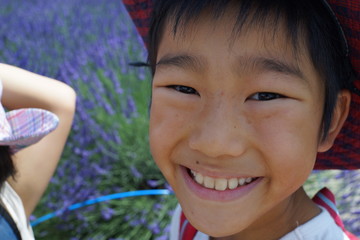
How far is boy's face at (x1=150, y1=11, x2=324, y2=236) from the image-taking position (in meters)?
1.17

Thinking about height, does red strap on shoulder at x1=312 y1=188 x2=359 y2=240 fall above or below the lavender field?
above

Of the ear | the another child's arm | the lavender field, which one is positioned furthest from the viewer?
the lavender field

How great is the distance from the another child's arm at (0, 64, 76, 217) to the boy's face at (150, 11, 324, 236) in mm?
555

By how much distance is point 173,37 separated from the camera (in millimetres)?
1277

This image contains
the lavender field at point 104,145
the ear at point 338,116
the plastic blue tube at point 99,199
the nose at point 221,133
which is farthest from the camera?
the lavender field at point 104,145

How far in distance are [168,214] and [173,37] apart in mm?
1607

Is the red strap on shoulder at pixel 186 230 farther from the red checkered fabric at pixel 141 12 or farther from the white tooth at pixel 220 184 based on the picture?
the red checkered fabric at pixel 141 12

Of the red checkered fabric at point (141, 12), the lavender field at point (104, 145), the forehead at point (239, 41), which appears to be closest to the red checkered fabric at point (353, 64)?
the red checkered fabric at point (141, 12)

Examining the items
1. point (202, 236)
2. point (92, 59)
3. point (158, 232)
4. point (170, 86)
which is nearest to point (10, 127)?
point (170, 86)

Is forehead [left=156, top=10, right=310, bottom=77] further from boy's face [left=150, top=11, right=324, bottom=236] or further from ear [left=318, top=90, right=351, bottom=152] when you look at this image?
→ ear [left=318, top=90, right=351, bottom=152]

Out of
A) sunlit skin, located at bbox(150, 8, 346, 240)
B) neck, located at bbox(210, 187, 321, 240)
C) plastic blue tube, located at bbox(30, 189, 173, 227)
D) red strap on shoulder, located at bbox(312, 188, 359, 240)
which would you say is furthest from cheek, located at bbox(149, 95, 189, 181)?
plastic blue tube, located at bbox(30, 189, 173, 227)

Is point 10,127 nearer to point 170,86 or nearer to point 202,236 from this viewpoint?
point 170,86

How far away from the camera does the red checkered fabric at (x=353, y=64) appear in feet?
4.08

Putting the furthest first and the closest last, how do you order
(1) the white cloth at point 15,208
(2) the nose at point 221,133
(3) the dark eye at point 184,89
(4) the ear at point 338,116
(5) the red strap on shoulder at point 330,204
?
(1) the white cloth at point 15,208 < (5) the red strap on shoulder at point 330,204 < (4) the ear at point 338,116 < (3) the dark eye at point 184,89 < (2) the nose at point 221,133
